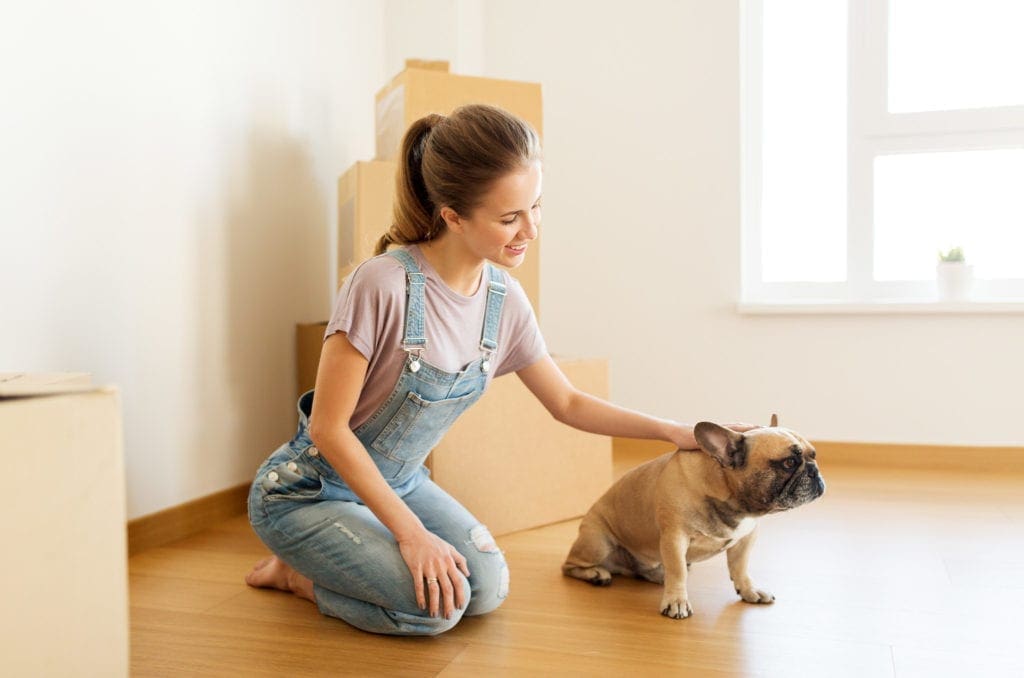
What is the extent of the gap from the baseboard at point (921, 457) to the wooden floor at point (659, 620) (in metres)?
0.82

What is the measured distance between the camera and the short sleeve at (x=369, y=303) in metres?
1.45

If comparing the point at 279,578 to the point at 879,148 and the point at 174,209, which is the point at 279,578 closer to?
the point at 174,209

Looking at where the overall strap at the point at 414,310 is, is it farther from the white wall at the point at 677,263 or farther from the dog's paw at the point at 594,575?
the white wall at the point at 677,263

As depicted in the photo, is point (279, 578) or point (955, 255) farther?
point (955, 255)

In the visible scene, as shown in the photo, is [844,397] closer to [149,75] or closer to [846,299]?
[846,299]

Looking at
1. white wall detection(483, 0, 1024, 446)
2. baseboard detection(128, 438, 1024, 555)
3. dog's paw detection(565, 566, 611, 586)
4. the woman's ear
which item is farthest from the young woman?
white wall detection(483, 0, 1024, 446)

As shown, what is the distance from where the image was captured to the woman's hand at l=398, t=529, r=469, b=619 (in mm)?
1380

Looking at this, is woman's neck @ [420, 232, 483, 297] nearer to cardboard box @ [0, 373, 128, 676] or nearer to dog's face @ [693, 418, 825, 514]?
dog's face @ [693, 418, 825, 514]

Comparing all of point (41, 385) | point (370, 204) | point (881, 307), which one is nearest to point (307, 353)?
point (370, 204)

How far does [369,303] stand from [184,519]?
0.96 meters

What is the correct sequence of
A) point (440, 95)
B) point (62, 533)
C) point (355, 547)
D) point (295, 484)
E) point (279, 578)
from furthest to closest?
1. point (440, 95)
2. point (279, 578)
3. point (295, 484)
4. point (355, 547)
5. point (62, 533)

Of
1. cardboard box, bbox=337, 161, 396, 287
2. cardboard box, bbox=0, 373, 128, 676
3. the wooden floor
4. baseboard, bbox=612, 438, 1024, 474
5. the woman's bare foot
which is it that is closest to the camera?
cardboard box, bbox=0, 373, 128, 676

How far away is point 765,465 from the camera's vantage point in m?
1.46

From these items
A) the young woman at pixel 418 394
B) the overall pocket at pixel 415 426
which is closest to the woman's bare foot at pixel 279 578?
the young woman at pixel 418 394
